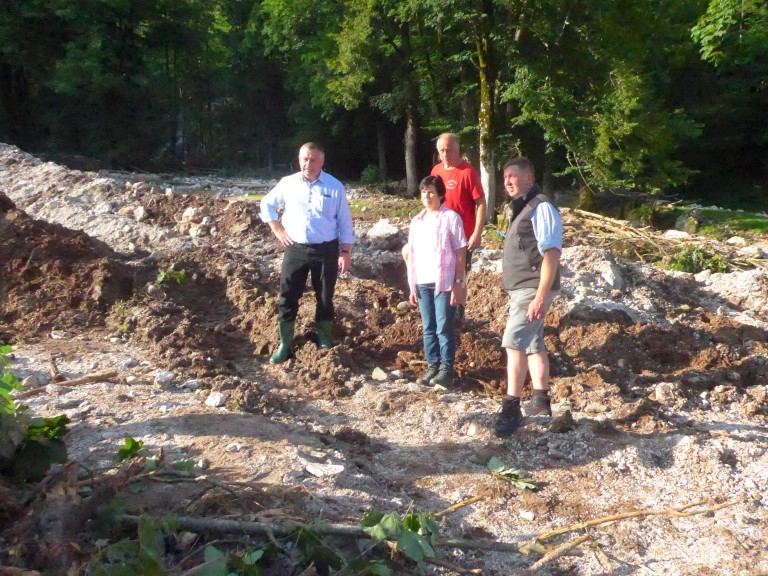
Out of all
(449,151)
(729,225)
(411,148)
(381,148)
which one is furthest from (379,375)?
(381,148)

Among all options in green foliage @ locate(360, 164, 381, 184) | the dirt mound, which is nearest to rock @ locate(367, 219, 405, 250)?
the dirt mound

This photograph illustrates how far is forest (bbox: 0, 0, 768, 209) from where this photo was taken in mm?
14719

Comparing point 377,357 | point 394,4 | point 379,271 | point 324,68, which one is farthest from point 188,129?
point 377,357

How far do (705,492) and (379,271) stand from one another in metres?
5.53

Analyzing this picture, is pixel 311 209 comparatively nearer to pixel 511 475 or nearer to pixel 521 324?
pixel 521 324

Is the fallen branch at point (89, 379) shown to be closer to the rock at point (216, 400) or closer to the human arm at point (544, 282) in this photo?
the rock at point (216, 400)

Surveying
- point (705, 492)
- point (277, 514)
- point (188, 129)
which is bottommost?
point (705, 492)

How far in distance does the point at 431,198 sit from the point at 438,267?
54cm

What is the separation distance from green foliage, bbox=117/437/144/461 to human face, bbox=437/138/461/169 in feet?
11.8

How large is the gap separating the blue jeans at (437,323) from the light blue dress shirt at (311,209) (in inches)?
36.8

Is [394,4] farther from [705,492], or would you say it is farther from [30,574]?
[30,574]

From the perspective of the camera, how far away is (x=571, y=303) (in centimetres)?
886

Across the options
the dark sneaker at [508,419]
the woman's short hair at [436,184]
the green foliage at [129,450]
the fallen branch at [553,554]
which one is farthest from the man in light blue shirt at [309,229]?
the fallen branch at [553,554]

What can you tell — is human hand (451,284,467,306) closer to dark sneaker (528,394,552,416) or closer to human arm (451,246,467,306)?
human arm (451,246,467,306)
